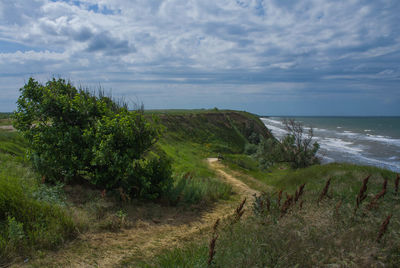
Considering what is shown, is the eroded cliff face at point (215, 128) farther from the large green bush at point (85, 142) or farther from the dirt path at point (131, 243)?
the dirt path at point (131, 243)

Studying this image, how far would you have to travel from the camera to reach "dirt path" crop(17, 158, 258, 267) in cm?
445

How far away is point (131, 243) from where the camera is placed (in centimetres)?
543

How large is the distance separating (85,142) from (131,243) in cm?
351

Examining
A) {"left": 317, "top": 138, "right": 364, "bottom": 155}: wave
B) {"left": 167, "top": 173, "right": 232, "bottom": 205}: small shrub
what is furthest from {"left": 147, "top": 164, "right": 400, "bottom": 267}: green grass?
{"left": 317, "top": 138, "right": 364, "bottom": 155}: wave

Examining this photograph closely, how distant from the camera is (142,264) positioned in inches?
161

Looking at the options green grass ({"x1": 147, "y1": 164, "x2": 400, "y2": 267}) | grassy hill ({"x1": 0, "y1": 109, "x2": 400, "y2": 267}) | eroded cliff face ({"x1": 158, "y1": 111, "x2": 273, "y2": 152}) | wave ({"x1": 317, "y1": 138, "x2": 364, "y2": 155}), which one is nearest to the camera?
green grass ({"x1": 147, "y1": 164, "x2": 400, "y2": 267})

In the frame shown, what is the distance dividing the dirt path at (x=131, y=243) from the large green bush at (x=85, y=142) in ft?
4.62

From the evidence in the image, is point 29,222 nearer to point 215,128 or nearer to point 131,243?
point 131,243

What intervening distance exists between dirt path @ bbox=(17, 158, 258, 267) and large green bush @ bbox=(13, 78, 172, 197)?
141 centimetres

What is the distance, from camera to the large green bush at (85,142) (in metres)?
7.29

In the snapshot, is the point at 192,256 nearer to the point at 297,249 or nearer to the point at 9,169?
the point at 297,249

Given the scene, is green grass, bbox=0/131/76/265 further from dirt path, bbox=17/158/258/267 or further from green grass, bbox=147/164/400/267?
green grass, bbox=147/164/400/267

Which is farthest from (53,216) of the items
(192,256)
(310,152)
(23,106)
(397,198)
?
(310,152)

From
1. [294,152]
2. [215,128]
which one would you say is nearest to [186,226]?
[294,152]
